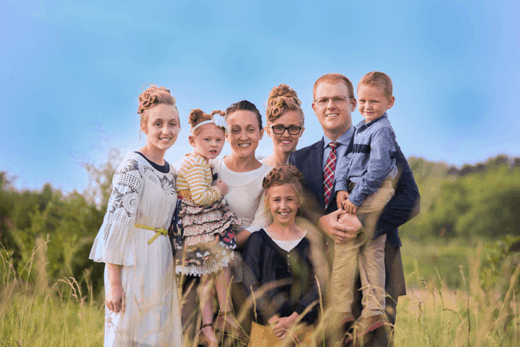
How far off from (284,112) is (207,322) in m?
2.20

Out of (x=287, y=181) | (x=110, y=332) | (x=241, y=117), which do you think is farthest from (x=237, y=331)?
(x=241, y=117)

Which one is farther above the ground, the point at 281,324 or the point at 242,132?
the point at 242,132

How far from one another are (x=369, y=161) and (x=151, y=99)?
83.7 inches

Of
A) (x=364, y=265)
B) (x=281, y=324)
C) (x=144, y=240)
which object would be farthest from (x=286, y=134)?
(x=281, y=324)

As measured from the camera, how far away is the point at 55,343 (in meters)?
4.39

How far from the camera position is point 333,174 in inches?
161

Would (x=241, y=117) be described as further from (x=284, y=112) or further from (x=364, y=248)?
(x=364, y=248)

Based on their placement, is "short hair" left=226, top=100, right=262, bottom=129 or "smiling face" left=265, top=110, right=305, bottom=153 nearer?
"short hair" left=226, top=100, right=262, bottom=129

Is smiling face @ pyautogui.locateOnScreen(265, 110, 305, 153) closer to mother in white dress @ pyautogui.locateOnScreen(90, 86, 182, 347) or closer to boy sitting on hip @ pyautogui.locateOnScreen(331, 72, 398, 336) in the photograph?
boy sitting on hip @ pyautogui.locateOnScreen(331, 72, 398, 336)

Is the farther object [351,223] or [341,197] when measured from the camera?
[341,197]

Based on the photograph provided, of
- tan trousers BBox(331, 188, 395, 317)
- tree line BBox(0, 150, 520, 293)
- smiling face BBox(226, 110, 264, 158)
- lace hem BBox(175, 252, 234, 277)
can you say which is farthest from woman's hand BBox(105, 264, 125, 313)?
tree line BBox(0, 150, 520, 293)

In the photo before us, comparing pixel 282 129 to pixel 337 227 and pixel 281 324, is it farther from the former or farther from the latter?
pixel 281 324

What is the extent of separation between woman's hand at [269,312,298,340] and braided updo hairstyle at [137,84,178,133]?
2143mm

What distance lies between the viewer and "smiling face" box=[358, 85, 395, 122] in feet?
13.0
